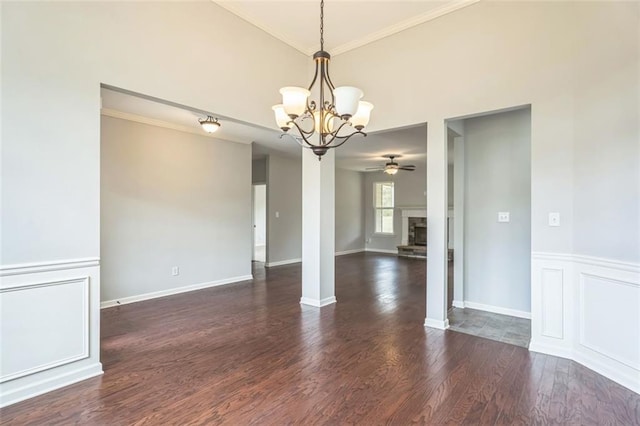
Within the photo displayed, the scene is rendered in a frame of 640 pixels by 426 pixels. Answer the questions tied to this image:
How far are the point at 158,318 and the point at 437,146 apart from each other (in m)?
3.74

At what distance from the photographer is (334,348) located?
300cm

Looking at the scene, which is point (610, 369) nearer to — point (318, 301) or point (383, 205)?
point (318, 301)

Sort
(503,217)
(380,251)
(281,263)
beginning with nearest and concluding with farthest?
(503,217) < (281,263) < (380,251)

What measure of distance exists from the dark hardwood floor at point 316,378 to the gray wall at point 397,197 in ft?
19.8

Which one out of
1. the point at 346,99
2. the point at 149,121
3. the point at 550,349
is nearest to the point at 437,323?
the point at 550,349

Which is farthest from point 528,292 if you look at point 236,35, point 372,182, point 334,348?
point 372,182

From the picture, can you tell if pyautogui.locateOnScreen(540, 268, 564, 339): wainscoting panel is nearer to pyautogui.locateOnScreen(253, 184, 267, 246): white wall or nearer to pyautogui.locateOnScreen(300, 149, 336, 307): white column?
pyautogui.locateOnScreen(300, 149, 336, 307): white column

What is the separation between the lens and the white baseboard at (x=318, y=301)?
430 centimetres

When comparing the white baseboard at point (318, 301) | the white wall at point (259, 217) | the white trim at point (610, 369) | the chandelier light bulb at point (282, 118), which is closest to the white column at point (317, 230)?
the white baseboard at point (318, 301)

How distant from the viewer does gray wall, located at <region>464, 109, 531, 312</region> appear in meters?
3.82

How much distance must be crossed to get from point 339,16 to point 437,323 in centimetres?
344

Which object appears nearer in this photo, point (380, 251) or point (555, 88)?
point (555, 88)

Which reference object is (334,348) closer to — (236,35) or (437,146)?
(437,146)

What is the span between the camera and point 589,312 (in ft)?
8.67
